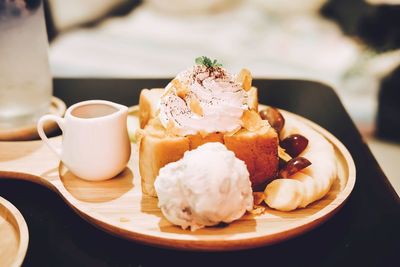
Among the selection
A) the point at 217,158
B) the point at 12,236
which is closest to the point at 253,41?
the point at 217,158

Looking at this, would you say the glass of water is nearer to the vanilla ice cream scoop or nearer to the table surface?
the table surface

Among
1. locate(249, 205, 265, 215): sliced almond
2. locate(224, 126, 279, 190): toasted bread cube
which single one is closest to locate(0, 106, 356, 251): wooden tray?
locate(249, 205, 265, 215): sliced almond

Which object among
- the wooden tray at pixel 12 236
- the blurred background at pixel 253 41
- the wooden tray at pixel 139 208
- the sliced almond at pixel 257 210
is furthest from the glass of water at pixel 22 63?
the blurred background at pixel 253 41

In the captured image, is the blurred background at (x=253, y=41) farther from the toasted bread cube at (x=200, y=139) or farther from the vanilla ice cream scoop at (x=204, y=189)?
Answer: the vanilla ice cream scoop at (x=204, y=189)

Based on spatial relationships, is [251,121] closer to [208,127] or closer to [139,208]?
[208,127]

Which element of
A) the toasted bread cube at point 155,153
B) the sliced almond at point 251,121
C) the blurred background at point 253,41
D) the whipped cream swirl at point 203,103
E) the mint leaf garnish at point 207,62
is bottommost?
the blurred background at point 253,41

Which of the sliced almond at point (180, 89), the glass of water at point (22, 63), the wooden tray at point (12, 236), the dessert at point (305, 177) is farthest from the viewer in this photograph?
the glass of water at point (22, 63)

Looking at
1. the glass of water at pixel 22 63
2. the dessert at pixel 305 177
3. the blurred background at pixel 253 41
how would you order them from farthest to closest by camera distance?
the blurred background at pixel 253 41, the glass of water at pixel 22 63, the dessert at pixel 305 177
